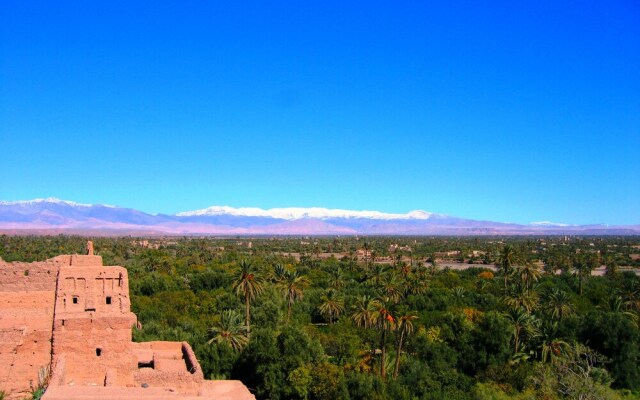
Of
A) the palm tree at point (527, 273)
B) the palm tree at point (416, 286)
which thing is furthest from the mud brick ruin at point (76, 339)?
the palm tree at point (416, 286)

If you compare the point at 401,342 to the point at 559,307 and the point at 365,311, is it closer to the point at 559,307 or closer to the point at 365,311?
the point at 365,311

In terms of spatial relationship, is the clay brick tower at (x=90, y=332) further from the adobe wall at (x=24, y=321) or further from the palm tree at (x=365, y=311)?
the palm tree at (x=365, y=311)

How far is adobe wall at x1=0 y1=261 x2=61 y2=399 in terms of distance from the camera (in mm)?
19719

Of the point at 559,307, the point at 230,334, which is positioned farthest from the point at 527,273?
the point at 230,334

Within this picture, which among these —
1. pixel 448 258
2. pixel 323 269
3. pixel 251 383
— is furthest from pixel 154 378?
pixel 448 258

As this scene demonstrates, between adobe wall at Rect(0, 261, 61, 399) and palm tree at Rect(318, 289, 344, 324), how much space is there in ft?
97.1

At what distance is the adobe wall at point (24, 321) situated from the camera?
64.7 feet

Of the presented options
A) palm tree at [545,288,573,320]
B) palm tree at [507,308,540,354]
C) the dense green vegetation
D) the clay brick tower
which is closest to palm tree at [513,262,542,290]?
the dense green vegetation

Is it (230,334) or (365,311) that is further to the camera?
(365,311)

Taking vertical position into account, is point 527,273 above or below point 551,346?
above

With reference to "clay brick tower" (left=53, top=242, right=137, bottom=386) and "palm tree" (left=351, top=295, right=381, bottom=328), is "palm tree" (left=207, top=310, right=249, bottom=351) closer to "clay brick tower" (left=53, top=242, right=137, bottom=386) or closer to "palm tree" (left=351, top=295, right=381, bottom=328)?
"palm tree" (left=351, top=295, right=381, bottom=328)

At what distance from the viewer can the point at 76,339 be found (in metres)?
20.4

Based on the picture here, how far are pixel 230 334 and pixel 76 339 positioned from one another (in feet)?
49.3

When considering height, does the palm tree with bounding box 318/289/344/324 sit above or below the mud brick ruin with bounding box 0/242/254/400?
below
